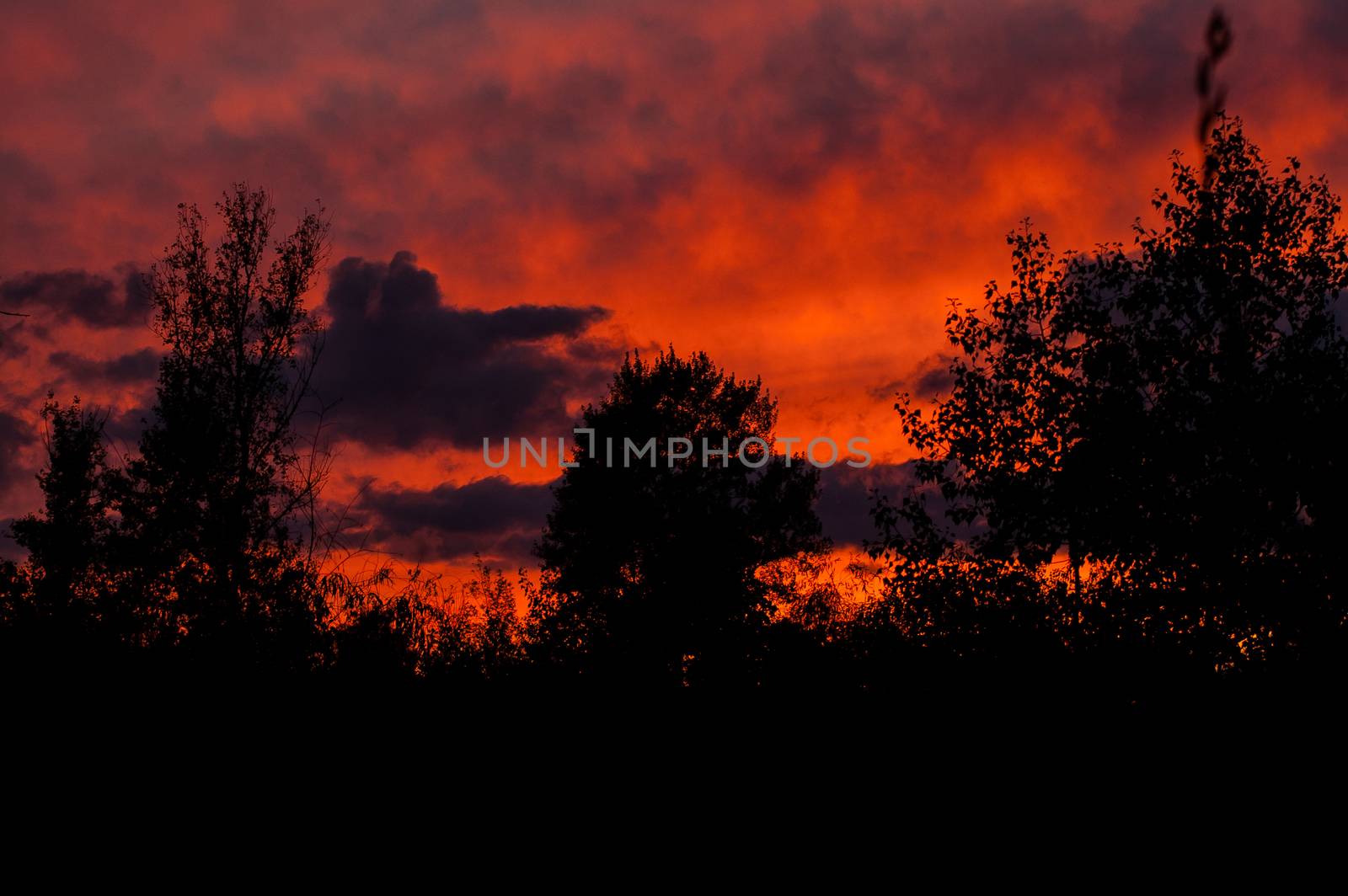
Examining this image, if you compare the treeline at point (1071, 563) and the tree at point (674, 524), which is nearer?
the treeline at point (1071, 563)

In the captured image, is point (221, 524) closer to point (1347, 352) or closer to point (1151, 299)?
point (1151, 299)

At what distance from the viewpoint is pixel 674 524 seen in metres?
34.6

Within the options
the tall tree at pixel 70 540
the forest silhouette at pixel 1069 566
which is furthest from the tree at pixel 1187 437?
the tall tree at pixel 70 540

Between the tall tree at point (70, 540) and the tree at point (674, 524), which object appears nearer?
the tall tree at point (70, 540)

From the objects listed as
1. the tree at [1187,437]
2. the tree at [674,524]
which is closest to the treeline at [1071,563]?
the tree at [1187,437]

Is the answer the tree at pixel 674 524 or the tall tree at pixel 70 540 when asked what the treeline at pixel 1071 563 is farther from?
the tree at pixel 674 524

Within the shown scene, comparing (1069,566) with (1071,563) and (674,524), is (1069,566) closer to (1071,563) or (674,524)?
(1071,563)

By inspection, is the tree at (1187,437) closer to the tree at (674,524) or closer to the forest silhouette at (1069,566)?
the forest silhouette at (1069,566)

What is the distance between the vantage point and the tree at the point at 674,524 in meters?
33.1

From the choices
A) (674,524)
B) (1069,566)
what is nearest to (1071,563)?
(1069,566)

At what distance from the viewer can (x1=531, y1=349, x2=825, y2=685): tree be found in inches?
1302

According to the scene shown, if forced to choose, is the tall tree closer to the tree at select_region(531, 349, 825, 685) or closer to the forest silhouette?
the forest silhouette

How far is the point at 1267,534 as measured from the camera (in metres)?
15.8

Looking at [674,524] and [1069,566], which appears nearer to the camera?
[1069,566]
